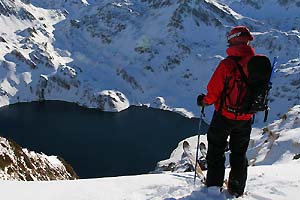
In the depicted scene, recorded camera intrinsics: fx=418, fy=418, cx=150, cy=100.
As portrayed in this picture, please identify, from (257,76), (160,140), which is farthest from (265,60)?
(160,140)

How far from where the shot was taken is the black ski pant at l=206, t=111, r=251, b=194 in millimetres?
11523

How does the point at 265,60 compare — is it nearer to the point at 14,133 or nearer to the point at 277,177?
the point at 277,177

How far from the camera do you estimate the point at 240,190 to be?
11.9 meters

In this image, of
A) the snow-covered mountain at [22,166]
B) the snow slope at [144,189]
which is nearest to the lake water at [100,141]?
the snow-covered mountain at [22,166]

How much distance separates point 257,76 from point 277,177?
16.6 ft

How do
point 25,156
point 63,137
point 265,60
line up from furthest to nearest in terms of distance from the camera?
1. point 63,137
2. point 25,156
3. point 265,60

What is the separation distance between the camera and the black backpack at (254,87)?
402 inches

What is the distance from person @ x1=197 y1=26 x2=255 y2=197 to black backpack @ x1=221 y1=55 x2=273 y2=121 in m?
0.12

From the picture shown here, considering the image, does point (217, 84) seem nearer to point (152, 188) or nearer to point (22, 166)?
point (152, 188)

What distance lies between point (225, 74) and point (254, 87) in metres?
0.83

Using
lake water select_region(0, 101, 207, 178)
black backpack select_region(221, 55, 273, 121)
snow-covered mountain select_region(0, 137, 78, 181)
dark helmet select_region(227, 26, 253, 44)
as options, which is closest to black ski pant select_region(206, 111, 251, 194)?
black backpack select_region(221, 55, 273, 121)

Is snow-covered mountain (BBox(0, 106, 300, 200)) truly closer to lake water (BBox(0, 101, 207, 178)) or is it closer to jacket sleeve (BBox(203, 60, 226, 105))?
jacket sleeve (BBox(203, 60, 226, 105))

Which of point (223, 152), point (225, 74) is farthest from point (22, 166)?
point (225, 74)

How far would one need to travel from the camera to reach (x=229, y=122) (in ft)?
37.0
